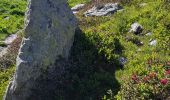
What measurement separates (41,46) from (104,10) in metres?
12.1

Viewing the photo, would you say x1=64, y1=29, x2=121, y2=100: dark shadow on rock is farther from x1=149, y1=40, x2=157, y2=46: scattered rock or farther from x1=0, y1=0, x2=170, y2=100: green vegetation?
x1=149, y1=40, x2=157, y2=46: scattered rock

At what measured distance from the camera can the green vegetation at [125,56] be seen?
16.2 m

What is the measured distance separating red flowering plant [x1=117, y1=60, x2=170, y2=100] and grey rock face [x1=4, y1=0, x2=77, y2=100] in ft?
13.8

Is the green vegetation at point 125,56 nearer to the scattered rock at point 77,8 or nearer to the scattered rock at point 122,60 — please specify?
the scattered rock at point 122,60

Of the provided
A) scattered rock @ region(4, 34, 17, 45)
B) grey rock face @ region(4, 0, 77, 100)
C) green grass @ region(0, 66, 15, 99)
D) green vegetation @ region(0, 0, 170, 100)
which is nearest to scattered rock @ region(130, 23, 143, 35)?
green vegetation @ region(0, 0, 170, 100)

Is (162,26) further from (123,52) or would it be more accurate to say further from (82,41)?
(82,41)

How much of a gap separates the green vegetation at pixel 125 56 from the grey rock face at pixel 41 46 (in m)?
1.01

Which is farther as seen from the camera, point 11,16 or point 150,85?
point 11,16

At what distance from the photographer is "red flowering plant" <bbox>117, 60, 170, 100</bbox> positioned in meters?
15.5

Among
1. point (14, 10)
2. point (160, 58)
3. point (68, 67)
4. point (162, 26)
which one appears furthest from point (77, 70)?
point (14, 10)

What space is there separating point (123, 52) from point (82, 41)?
2.19 metres

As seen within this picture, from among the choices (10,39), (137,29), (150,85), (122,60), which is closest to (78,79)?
(122,60)

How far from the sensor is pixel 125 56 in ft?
69.9

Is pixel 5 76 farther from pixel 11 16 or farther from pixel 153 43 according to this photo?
pixel 11 16
